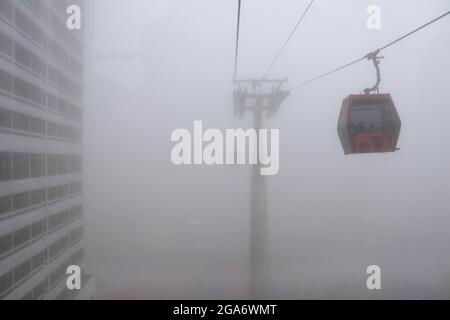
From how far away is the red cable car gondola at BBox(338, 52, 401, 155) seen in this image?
277 cm

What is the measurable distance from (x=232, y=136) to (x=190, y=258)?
1473 millimetres

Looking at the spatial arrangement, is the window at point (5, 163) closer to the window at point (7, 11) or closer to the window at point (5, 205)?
the window at point (5, 205)

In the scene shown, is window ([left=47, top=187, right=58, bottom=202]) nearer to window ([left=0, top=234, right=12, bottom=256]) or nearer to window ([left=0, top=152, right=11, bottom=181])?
window ([left=0, top=152, right=11, bottom=181])

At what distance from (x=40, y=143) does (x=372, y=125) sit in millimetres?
4012

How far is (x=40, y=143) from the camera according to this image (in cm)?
469

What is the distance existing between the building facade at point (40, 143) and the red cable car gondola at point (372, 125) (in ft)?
9.47

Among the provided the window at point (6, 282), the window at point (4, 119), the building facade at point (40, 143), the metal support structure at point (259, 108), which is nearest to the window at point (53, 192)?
the building facade at point (40, 143)

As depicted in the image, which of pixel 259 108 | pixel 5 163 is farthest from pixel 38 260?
pixel 259 108

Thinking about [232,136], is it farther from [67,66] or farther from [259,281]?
[67,66]

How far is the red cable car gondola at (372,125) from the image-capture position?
9.09 feet

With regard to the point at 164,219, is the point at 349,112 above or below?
above

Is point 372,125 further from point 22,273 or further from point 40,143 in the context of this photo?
point 22,273
